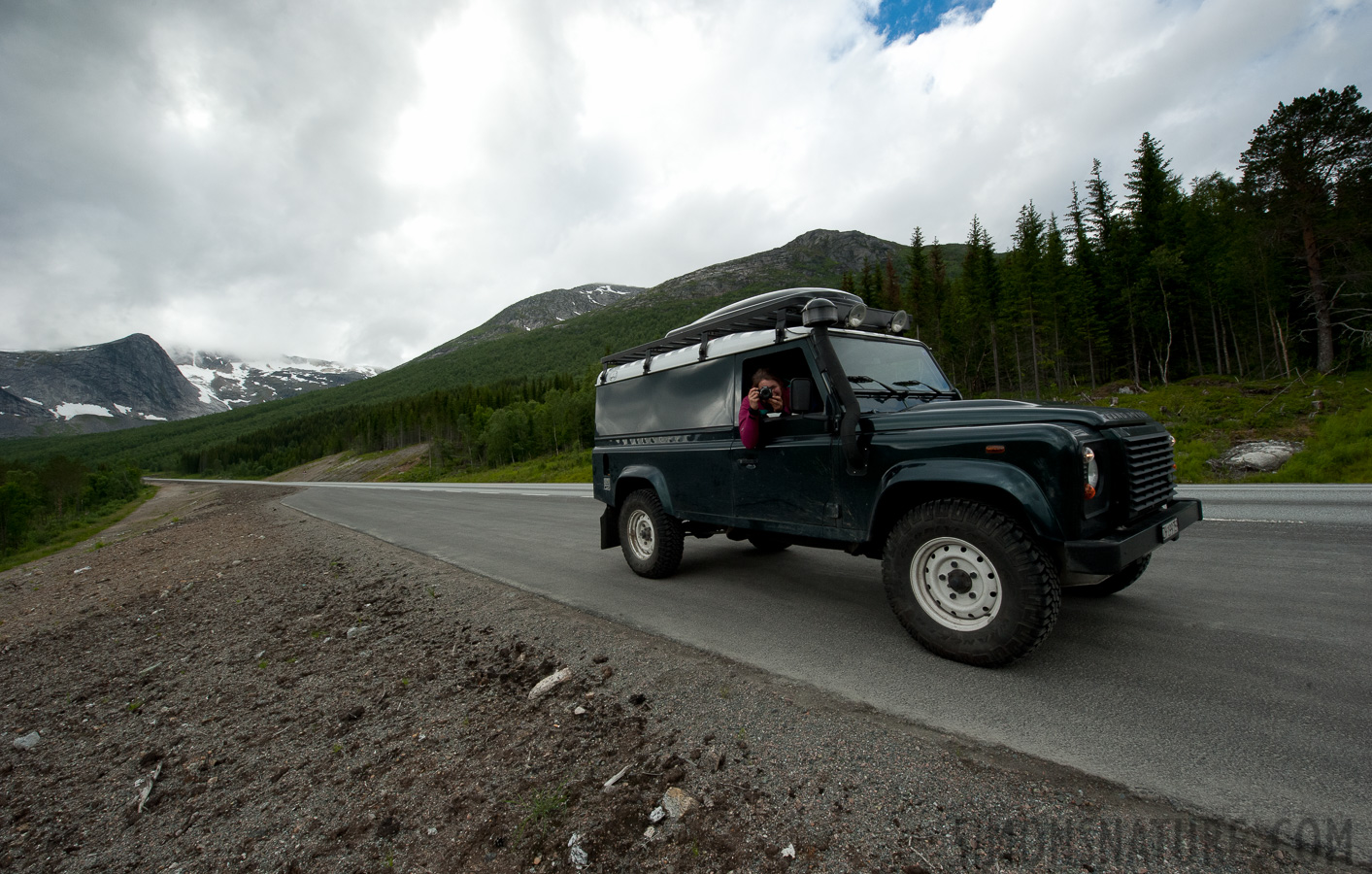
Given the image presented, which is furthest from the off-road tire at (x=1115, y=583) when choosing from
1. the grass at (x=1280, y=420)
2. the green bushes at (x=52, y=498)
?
the green bushes at (x=52, y=498)

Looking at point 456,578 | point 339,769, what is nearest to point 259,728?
point 339,769

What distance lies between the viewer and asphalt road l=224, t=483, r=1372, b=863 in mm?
2311

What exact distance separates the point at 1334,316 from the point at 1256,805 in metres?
38.4

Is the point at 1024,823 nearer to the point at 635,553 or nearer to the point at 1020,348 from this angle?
the point at 635,553

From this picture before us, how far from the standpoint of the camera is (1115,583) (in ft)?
14.2

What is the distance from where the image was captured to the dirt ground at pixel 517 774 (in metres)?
2.03

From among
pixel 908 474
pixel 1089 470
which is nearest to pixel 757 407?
pixel 908 474

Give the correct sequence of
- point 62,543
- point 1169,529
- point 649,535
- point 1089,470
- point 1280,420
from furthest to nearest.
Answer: point 62,543 → point 1280,420 → point 649,535 → point 1169,529 → point 1089,470

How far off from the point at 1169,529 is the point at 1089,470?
34.4 inches

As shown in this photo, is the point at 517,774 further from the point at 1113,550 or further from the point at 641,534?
the point at 641,534

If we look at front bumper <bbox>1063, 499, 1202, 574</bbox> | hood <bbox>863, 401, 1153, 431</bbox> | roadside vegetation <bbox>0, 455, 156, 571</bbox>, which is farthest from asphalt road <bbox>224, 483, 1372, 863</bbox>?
roadside vegetation <bbox>0, 455, 156, 571</bbox>

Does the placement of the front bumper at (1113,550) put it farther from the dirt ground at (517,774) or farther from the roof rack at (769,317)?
the roof rack at (769,317)

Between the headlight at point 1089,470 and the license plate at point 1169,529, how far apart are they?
2.01 feet

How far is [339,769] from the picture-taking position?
9.77 ft
